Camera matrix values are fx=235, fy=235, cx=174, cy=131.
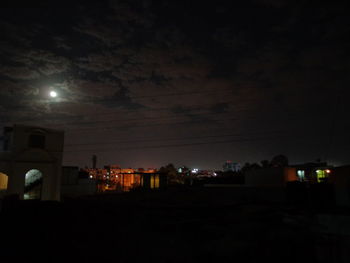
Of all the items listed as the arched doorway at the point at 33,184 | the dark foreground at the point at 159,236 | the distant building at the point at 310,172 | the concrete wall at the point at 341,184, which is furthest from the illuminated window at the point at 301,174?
the arched doorway at the point at 33,184

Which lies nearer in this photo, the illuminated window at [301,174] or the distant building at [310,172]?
the distant building at [310,172]

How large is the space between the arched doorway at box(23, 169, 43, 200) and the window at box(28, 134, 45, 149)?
2399mm

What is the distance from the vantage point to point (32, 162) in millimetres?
21609

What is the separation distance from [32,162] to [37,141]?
2.07 metres

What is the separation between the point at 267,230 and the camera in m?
13.2

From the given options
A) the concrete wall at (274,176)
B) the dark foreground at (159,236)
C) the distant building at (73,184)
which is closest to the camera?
the dark foreground at (159,236)

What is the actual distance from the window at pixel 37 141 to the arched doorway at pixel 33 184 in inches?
94.4

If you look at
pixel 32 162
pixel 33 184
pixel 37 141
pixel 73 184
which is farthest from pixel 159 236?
pixel 73 184

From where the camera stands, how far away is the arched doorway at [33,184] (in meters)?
22.1

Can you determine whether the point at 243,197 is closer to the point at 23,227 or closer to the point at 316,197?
the point at 316,197

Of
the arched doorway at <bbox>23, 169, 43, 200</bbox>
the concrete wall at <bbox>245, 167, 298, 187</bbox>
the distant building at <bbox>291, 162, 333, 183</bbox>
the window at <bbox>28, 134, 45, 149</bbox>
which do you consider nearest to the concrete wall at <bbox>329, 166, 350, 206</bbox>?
the concrete wall at <bbox>245, 167, 298, 187</bbox>

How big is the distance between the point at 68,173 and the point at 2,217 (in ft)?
62.4

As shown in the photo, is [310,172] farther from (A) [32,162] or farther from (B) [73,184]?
(A) [32,162]

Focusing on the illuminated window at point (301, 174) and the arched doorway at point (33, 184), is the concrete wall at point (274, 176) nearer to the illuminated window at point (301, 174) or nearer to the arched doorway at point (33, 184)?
the illuminated window at point (301, 174)
